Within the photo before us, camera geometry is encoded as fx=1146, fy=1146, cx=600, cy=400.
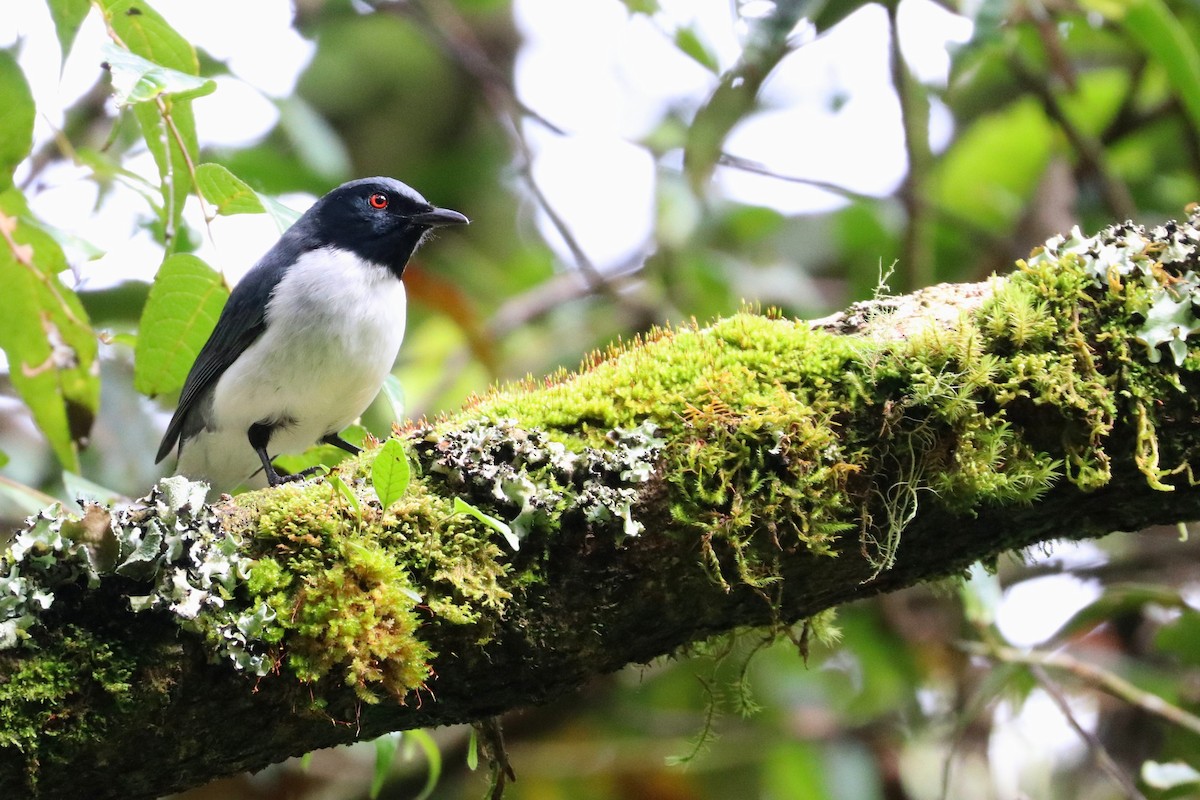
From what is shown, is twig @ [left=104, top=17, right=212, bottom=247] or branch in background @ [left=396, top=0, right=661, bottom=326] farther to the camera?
branch in background @ [left=396, top=0, right=661, bottom=326]

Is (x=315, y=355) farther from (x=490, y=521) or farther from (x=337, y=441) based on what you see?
(x=490, y=521)

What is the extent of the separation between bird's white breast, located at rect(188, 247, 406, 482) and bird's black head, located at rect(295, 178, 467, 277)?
152 mm

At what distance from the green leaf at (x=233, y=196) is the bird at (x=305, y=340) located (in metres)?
0.64

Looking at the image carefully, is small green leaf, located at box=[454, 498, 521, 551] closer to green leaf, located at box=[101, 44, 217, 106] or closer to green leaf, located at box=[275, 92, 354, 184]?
green leaf, located at box=[101, 44, 217, 106]

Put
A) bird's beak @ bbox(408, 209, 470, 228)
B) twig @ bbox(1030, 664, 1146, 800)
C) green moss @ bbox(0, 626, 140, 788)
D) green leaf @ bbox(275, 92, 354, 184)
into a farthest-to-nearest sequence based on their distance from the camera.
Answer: green leaf @ bbox(275, 92, 354, 184)
bird's beak @ bbox(408, 209, 470, 228)
twig @ bbox(1030, 664, 1146, 800)
green moss @ bbox(0, 626, 140, 788)

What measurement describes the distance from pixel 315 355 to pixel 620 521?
181cm

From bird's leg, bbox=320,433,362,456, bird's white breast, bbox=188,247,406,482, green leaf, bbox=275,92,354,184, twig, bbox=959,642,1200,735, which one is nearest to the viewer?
bird's white breast, bbox=188,247,406,482

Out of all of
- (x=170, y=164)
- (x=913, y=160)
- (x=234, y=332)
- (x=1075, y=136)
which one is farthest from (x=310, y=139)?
(x=1075, y=136)

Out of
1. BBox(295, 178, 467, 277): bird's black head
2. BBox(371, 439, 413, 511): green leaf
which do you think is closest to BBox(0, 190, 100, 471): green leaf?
BBox(295, 178, 467, 277): bird's black head

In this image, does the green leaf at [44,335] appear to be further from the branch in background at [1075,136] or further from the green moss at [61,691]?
the branch in background at [1075,136]

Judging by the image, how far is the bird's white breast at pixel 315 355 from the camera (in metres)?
3.57

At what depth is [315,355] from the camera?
3.59 metres

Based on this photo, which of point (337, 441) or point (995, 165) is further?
point (995, 165)

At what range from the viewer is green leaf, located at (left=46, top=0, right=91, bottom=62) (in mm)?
2740
